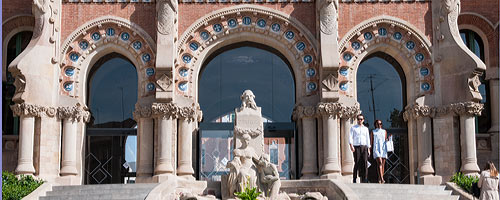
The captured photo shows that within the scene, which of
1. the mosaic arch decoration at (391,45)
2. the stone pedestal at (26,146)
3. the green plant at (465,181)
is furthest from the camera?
the mosaic arch decoration at (391,45)

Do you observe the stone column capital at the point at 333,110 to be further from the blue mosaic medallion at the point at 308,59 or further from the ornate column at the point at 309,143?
the blue mosaic medallion at the point at 308,59

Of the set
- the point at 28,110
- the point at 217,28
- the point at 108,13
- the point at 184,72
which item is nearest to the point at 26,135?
the point at 28,110

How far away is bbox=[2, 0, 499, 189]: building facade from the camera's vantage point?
24531 millimetres

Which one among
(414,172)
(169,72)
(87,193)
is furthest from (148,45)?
(414,172)

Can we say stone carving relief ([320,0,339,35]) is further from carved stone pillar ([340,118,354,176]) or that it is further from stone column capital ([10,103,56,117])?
stone column capital ([10,103,56,117])

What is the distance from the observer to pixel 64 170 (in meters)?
24.6

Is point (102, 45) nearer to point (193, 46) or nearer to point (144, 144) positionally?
point (193, 46)

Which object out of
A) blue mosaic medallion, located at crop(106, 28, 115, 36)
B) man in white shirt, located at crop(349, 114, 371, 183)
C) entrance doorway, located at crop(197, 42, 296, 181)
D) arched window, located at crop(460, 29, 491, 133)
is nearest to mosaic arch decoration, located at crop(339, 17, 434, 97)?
entrance doorway, located at crop(197, 42, 296, 181)

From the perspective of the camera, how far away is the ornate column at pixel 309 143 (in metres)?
24.8

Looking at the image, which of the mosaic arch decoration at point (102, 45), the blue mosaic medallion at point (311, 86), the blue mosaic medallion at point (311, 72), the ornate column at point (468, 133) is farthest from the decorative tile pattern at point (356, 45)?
the mosaic arch decoration at point (102, 45)

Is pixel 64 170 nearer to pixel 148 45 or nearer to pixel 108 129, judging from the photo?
pixel 108 129

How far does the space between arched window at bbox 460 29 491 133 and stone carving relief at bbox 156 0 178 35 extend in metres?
10.3

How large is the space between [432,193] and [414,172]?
4.67m

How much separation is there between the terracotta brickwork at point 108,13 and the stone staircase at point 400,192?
9.23 m
